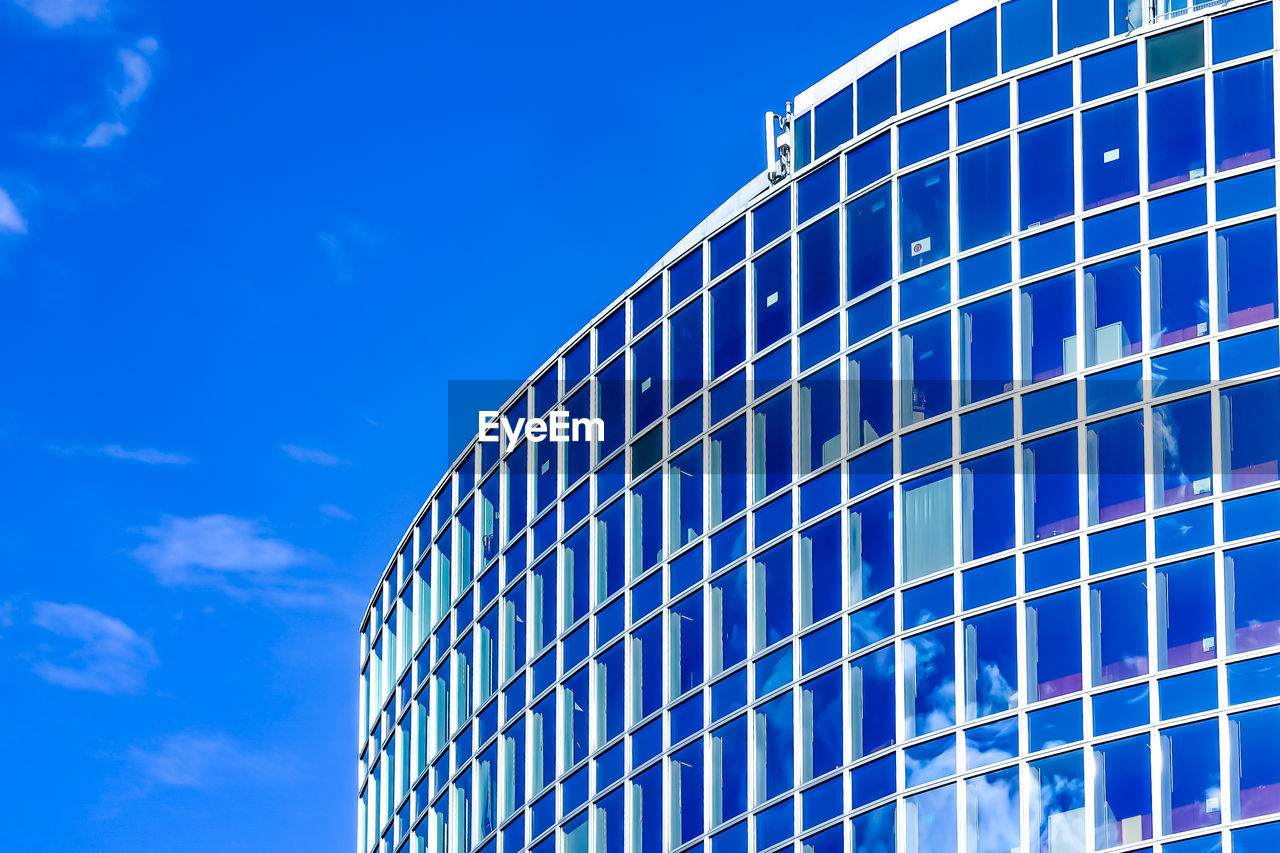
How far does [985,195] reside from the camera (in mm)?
55219

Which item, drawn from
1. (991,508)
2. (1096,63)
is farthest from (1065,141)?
(991,508)

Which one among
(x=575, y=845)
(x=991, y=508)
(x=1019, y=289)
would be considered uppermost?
(x=1019, y=289)

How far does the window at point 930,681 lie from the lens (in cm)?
5203

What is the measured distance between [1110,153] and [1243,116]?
111 inches

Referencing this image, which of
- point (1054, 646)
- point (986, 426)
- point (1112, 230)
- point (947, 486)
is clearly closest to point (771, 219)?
point (986, 426)

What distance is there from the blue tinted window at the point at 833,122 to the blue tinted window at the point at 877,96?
0.34m

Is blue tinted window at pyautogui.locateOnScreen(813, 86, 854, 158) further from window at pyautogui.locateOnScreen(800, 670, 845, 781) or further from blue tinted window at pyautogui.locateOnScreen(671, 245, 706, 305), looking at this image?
window at pyautogui.locateOnScreen(800, 670, 845, 781)

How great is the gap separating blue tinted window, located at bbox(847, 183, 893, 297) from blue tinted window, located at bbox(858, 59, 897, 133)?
8.00 ft

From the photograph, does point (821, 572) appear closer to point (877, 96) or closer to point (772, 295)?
point (772, 295)

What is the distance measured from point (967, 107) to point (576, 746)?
1736 cm

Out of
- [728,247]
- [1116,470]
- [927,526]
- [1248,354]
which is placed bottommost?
[927,526]

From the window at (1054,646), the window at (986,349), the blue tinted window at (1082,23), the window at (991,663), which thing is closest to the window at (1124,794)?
the window at (1054,646)

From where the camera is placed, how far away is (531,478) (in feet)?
216

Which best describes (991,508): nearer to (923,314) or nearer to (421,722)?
(923,314)
